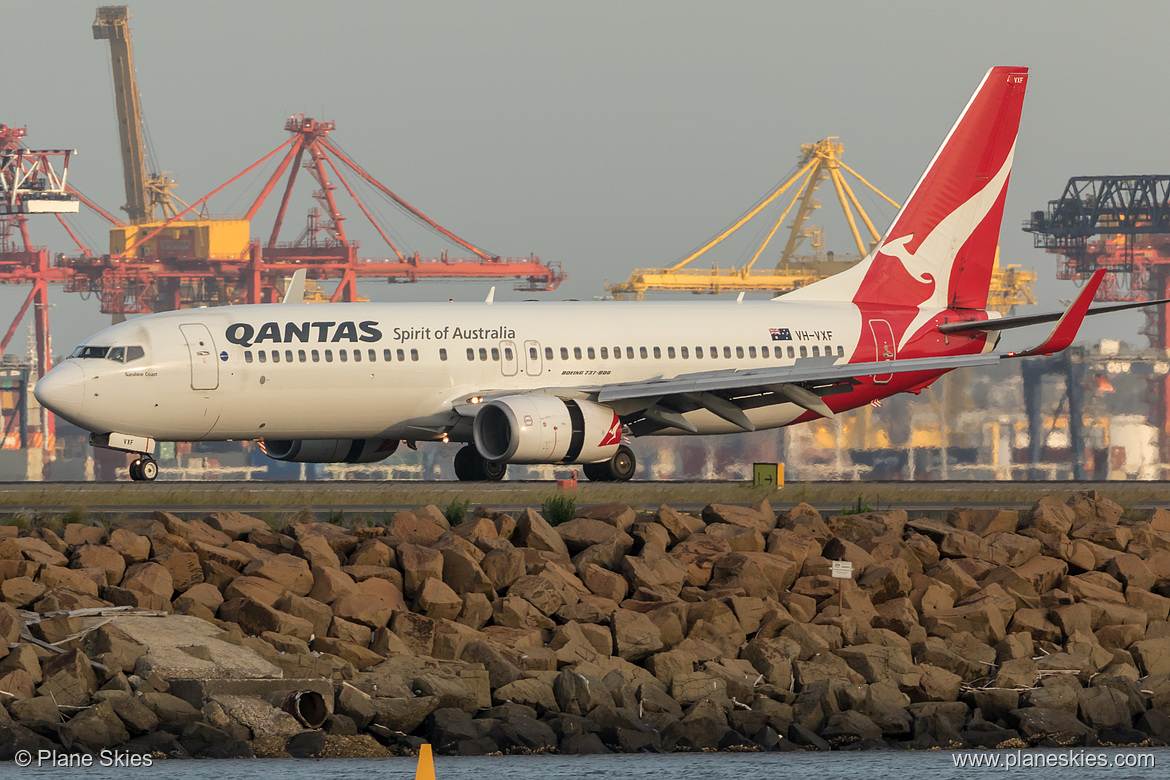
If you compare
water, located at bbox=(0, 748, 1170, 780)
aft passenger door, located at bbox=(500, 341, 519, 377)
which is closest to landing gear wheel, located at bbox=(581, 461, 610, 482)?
aft passenger door, located at bbox=(500, 341, 519, 377)

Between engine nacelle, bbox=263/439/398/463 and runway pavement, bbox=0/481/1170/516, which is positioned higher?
engine nacelle, bbox=263/439/398/463

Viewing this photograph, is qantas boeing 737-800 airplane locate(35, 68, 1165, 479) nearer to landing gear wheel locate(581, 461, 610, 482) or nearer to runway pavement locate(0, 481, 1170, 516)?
landing gear wheel locate(581, 461, 610, 482)

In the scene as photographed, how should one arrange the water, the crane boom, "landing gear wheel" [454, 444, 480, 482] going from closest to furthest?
the water
"landing gear wheel" [454, 444, 480, 482]
the crane boom

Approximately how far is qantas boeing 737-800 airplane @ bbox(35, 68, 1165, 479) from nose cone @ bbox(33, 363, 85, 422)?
4 centimetres

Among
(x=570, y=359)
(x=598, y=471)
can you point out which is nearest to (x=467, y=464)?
(x=598, y=471)

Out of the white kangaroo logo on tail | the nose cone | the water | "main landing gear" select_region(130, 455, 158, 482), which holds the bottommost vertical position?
the water

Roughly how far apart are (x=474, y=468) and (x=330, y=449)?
2787 millimetres

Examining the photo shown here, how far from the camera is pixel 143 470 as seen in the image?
28.7 meters

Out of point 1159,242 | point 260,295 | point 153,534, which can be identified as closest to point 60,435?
point 260,295

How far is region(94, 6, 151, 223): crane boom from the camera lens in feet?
458

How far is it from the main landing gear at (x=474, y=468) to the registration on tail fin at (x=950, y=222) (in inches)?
335

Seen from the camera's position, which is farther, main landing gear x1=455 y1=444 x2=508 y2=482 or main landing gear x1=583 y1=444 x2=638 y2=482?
main landing gear x1=455 y1=444 x2=508 y2=482

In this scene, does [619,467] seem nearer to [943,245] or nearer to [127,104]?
[943,245]

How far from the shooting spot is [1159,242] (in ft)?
443
